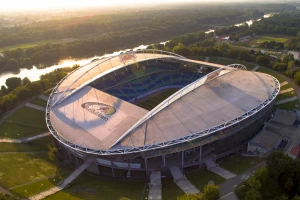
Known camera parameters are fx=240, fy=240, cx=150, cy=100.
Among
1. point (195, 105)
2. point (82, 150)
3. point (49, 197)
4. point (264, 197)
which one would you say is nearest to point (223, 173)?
point (264, 197)

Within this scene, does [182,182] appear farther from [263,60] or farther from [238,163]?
[263,60]

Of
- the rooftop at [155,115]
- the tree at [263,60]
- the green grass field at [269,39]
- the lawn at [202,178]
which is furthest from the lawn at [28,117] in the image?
the green grass field at [269,39]

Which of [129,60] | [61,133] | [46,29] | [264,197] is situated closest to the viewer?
[264,197]

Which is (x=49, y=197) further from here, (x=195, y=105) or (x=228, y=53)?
(x=228, y=53)

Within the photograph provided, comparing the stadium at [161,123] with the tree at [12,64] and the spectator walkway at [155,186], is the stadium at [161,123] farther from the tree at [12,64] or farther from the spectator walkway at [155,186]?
the tree at [12,64]

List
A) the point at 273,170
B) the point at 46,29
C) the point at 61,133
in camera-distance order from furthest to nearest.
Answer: the point at 46,29 < the point at 61,133 < the point at 273,170

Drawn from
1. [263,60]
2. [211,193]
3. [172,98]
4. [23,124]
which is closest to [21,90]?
[23,124]

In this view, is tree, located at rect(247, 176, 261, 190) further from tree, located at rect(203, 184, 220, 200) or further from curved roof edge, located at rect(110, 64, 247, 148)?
curved roof edge, located at rect(110, 64, 247, 148)
